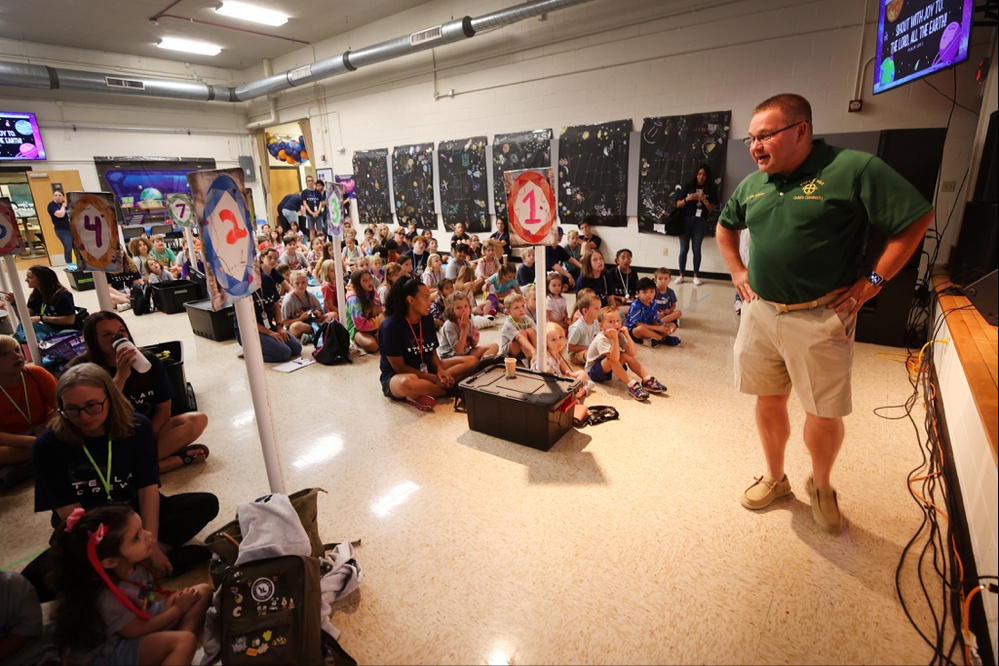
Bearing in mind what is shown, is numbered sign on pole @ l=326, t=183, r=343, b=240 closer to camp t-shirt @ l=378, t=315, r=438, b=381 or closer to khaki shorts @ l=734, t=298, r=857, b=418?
camp t-shirt @ l=378, t=315, r=438, b=381

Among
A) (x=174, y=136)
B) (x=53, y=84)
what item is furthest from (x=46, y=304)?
(x=174, y=136)

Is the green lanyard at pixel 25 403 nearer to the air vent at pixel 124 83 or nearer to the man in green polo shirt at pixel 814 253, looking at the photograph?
the man in green polo shirt at pixel 814 253

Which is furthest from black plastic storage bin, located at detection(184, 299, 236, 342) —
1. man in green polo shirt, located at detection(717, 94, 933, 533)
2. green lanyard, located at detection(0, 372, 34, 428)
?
man in green polo shirt, located at detection(717, 94, 933, 533)

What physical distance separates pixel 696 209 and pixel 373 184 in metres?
7.20

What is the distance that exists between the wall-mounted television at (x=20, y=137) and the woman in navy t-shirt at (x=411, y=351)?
12.1 m

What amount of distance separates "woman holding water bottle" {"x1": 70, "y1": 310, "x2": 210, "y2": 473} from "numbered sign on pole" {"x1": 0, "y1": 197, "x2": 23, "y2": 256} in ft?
5.93

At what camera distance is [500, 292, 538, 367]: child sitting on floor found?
12.7 feet

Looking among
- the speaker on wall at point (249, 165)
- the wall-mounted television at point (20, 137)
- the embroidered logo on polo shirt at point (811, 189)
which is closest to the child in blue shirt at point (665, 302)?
the embroidered logo on polo shirt at point (811, 189)

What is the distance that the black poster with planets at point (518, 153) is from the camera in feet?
26.8

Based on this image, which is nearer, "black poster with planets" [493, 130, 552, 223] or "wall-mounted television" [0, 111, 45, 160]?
"black poster with planets" [493, 130, 552, 223]

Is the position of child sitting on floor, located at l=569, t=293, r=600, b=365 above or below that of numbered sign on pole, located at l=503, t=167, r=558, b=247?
below

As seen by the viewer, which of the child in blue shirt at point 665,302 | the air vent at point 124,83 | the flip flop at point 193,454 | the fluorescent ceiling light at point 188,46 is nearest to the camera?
the flip flop at point 193,454

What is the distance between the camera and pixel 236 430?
3.35 m

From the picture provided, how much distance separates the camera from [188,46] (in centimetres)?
1056
